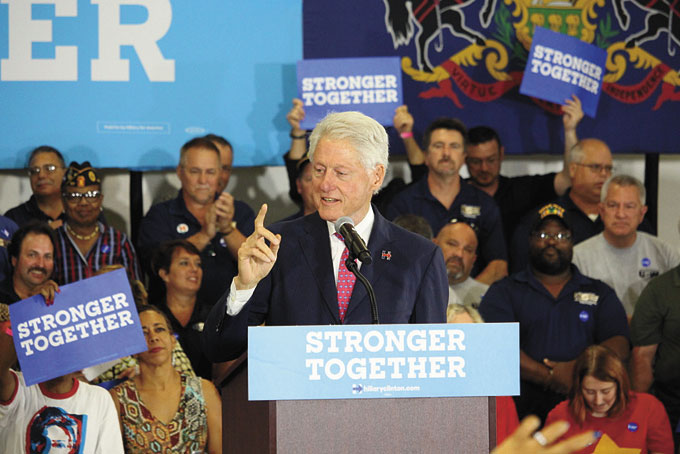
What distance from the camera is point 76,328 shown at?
3.63 meters

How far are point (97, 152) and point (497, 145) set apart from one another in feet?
7.62

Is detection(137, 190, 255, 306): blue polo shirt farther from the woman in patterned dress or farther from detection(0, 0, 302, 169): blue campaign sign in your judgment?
the woman in patterned dress

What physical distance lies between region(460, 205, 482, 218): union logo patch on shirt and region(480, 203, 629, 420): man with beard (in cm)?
42

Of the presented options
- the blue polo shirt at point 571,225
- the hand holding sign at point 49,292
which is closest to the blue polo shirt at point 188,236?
the hand holding sign at point 49,292

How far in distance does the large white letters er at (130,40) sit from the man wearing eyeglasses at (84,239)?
99 cm

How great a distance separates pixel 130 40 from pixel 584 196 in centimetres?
278

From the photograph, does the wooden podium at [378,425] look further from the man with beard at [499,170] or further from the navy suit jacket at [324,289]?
the man with beard at [499,170]

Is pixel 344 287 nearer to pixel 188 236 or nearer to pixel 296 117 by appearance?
pixel 188 236

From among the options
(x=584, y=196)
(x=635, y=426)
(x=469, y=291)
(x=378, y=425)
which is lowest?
(x=635, y=426)

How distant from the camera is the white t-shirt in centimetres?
352

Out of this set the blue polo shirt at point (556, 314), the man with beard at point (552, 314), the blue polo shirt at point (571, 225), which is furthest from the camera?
the blue polo shirt at point (571, 225)

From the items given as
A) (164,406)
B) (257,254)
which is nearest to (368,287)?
(257,254)

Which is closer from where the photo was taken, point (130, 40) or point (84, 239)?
point (84, 239)

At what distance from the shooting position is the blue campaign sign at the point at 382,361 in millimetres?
1770
